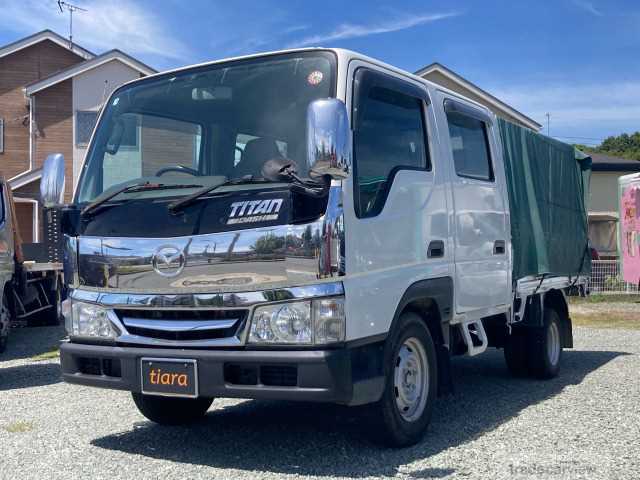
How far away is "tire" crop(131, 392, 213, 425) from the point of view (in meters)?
5.95

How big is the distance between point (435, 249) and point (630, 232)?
40.3ft

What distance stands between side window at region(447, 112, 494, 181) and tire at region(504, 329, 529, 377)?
2.09m

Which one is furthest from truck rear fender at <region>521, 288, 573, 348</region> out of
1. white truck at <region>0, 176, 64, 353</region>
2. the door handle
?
white truck at <region>0, 176, 64, 353</region>

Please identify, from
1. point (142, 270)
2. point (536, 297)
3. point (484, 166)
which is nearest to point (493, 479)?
point (142, 270)

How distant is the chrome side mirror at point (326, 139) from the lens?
4.13 m

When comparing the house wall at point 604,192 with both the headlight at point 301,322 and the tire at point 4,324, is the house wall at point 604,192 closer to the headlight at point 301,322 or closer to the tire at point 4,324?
the tire at point 4,324

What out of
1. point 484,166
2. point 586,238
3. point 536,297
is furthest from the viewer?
point 586,238

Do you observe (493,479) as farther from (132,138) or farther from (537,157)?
(537,157)

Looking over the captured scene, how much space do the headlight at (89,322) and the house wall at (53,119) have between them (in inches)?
778

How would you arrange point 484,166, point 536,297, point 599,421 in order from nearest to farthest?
point 599,421
point 484,166
point 536,297

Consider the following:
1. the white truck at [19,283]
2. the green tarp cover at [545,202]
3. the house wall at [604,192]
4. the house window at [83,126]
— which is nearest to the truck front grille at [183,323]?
the green tarp cover at [545,202]

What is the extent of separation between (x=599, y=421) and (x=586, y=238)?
403cm

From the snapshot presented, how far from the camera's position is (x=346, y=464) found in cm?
487

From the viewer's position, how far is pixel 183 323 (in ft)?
15.5
